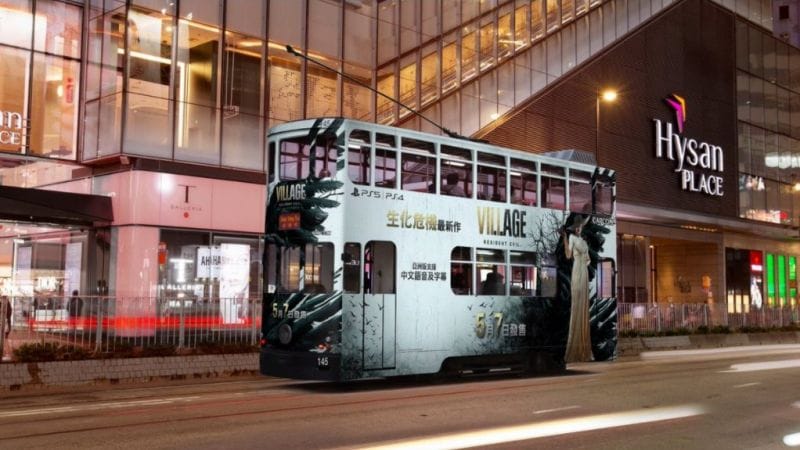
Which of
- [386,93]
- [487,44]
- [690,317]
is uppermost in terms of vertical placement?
[487,44]

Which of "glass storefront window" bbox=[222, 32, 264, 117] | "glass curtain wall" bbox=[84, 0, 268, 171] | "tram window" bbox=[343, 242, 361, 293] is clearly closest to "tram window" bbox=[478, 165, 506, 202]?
"tram window" bbox=[343, 242, 361, 293]

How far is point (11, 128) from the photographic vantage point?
24.7 m

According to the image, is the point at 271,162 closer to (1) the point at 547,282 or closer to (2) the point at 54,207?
(1) the point at 547,282

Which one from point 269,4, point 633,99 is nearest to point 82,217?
point 269,4

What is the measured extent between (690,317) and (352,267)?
22190mm

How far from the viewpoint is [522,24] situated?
36.5 meters

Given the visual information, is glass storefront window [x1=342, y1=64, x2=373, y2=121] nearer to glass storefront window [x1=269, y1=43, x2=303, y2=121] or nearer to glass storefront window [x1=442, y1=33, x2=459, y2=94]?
glass storefront window [x1=269, y1=43, x2=303, y2=121]

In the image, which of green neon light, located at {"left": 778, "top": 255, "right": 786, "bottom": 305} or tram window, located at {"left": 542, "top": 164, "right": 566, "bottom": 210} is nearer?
tram window, located at {"left": 542, "top": 164, "right": 566, "bottom": 210}

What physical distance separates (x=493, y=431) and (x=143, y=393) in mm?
7935

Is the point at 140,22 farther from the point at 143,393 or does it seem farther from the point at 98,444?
the point at 98,444

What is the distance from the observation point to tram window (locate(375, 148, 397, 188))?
1506cm

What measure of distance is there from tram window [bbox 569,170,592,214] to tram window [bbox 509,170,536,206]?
4.45 feet

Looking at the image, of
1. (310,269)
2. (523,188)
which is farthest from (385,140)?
(523,188)

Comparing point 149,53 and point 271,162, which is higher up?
point 149,53
